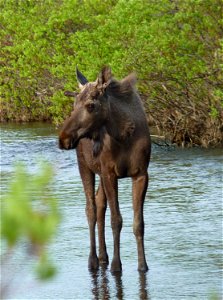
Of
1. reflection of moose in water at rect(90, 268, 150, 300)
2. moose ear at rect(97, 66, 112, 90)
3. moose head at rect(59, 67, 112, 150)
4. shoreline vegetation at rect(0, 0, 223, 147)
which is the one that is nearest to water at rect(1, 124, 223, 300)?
reflection of moose in water at rect(90, 268, 150, 300)

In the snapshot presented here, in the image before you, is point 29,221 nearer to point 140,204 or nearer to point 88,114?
point 88,114

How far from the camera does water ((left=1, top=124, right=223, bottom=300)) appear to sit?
27.4 ft

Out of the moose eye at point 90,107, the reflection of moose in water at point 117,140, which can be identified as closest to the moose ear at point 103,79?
the reflection of moose in water at point 117,140

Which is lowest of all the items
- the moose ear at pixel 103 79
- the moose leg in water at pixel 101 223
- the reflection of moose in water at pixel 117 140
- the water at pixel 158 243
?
the water at pixel 158 243

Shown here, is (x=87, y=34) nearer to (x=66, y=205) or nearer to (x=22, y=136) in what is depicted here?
(x=22, y=136)

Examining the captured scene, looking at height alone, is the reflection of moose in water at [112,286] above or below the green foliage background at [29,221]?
below

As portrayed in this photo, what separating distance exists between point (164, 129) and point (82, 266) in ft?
59.4

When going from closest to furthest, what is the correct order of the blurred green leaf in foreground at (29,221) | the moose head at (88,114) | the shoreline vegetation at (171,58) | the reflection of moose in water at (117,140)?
the blurred green leaf in foreground at (29,221), the moose head at (88,114), the reflection of moose in water at (117,140), the shoreline vegetation at (171,58)

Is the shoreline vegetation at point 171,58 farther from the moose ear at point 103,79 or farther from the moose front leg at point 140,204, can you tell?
the moose ear at point 103,79

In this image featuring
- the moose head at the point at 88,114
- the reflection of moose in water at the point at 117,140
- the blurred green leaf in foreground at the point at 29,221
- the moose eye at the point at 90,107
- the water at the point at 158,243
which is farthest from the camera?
the reflection of moose in water at the point at 117,140

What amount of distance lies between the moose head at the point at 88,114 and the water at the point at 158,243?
1.29 ft

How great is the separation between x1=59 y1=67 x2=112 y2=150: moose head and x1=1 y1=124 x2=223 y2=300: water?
0.39 meters

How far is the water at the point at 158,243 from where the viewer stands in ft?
27.4

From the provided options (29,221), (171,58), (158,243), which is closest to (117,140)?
(158,243)
